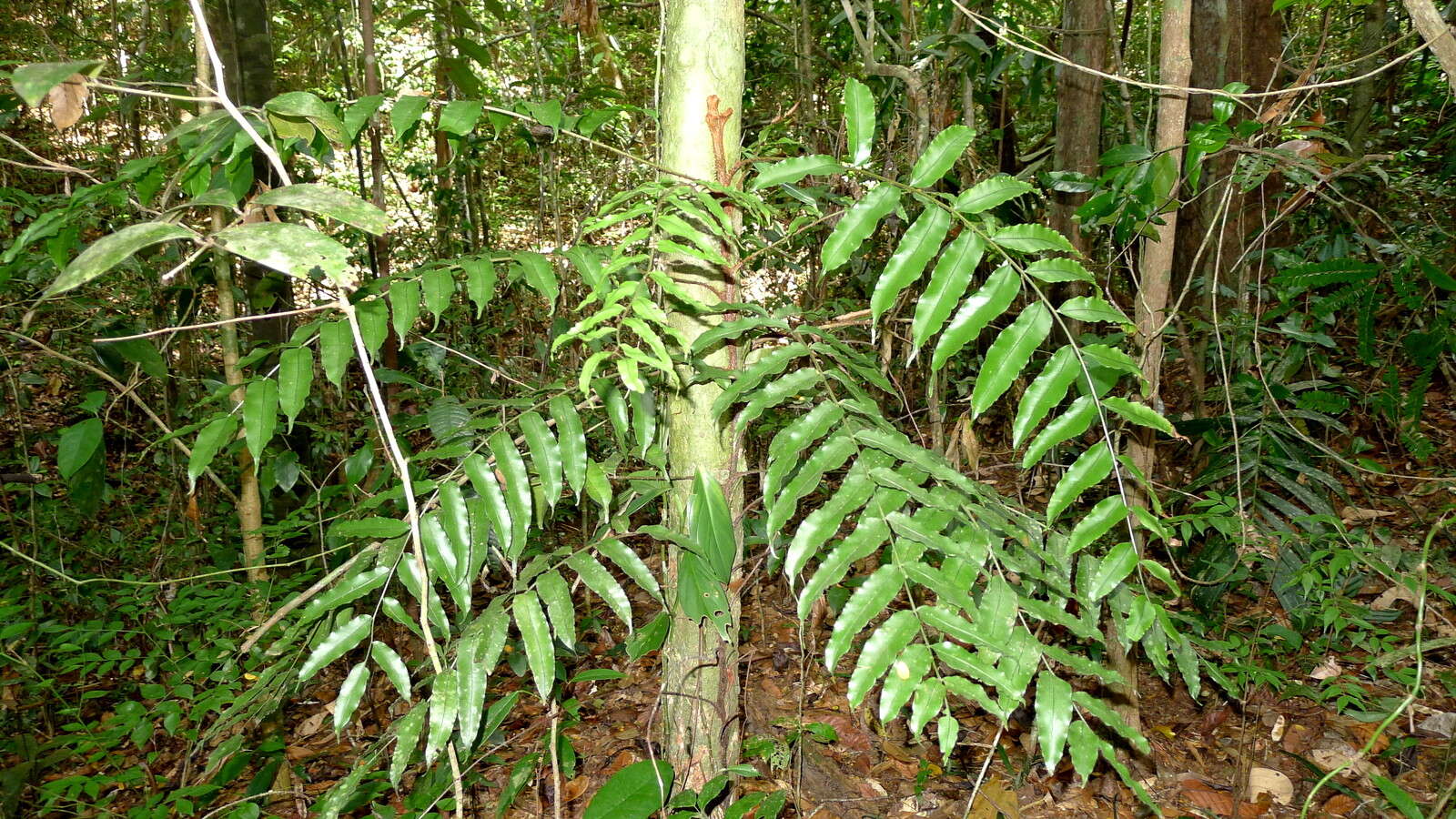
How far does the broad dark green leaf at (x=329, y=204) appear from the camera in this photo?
1.01 metres

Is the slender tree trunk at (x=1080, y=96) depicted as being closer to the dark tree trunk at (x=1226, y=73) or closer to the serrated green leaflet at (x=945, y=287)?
the dark tree trunk at (x=1226, y=73)

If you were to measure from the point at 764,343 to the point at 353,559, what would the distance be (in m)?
0.79

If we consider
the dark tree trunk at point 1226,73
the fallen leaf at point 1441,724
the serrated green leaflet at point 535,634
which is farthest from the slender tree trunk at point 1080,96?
the serrated green leaflet at point 535,634

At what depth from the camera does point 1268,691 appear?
272cm

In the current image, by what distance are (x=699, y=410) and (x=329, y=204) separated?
704 millimetres

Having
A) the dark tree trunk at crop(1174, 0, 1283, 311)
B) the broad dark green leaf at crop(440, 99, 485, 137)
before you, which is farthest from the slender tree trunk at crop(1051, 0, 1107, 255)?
the broad dark green leaf at crop(440, 99, 485, 137)

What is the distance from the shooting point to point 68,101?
102cm

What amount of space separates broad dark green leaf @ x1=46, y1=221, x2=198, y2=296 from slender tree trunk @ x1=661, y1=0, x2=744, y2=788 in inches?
28.2

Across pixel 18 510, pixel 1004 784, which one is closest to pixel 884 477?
pixel 1004 784

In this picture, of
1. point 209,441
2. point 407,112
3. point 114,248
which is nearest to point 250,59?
point 407,112

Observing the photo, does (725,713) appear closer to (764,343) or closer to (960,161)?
(764,343)

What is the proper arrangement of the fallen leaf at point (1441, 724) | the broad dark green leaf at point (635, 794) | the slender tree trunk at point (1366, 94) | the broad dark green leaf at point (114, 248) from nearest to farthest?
1. the broad dark green leaf at point (114, 248)
2. the broad dark green leaf at point (635, 794)
3. the fallen leaf at point (1441, 724)
4. the slender tree trunk at point (1366, 94)

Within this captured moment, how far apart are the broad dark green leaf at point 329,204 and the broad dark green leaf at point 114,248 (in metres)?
0.14

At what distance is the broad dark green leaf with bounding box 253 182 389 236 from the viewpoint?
1014 mm
